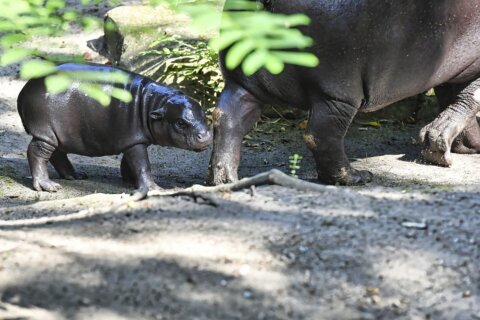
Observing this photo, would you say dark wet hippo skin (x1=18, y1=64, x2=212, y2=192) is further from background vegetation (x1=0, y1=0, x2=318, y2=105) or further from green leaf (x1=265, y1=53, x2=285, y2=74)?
green leaf (x1=265, y1=53, x2=285, y2=74)

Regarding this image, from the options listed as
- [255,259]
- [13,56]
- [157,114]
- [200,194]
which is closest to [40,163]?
[157,114]

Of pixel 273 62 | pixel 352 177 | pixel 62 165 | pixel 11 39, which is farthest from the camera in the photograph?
pixel 62 165

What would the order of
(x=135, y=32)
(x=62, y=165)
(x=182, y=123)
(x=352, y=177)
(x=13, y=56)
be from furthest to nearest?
1. (x=135, y=32)
2. (x=62, y=165)
3. (x=182, y=123)
4. (x=352, y=177)
5. (x=13, y=56)

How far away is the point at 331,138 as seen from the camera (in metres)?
5.73

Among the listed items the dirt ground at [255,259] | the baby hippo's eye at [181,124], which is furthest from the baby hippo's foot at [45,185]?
the dirt ground at [255,259]

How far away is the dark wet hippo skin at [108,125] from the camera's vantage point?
Result: 19.5ft

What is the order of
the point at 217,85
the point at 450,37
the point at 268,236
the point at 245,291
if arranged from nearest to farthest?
the point at 245,291 < the point at 268,236 < the point at 450,37 < the point at 217,85

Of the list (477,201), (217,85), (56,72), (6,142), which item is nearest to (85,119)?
(6,142)

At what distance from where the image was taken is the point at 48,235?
3.46 m

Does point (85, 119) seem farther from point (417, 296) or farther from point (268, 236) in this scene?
point (417, 296)

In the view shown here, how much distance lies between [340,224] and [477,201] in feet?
2.64

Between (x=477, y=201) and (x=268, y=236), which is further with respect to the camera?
(x=477, y=201)

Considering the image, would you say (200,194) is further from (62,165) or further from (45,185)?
(62,165)

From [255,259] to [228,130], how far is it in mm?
2765
